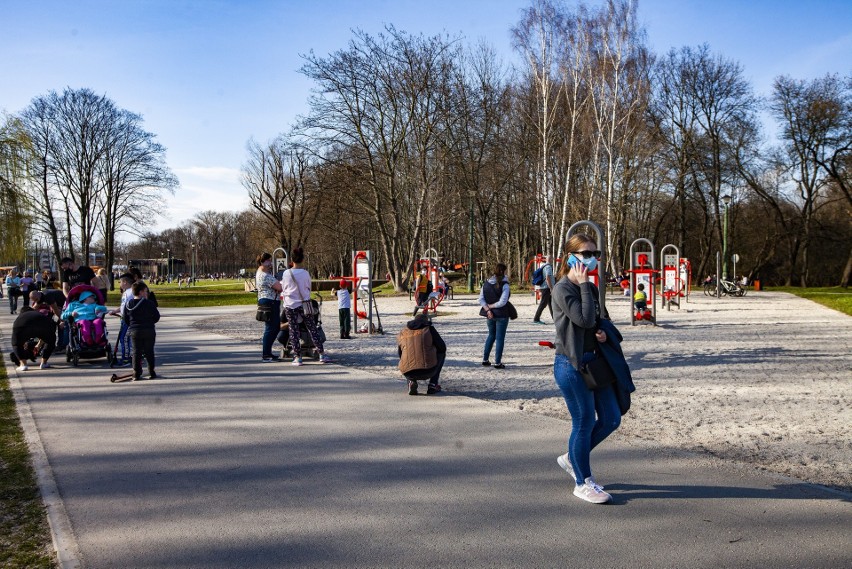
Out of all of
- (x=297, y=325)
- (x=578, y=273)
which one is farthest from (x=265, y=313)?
(x=578, y=273)

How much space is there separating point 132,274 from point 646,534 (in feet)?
33.7

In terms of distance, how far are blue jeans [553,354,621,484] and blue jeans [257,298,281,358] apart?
8.24m

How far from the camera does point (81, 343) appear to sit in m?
12.4

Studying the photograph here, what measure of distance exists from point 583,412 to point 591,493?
0.53 meters

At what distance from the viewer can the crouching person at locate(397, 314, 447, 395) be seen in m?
9.11

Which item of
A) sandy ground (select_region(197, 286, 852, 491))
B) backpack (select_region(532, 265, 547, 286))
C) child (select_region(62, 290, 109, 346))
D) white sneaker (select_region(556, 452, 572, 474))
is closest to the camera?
white sneaker (select_region(556, 452, 572, 474))

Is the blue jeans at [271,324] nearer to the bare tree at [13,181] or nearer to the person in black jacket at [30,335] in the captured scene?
the person in black jacket at [30,335]

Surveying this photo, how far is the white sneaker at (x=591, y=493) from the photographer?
4879 millimetres

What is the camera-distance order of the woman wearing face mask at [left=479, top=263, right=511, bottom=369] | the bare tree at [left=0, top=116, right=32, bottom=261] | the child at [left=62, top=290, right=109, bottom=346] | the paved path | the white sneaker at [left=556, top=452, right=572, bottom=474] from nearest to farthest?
the paved path → the white sneaker at [left=556, top=452, right=572, bottom=474] → the woman wearing face mask at [left=479, top=263, right=511, bottom=369] → the child at [left=62, top=290, right=109, bottom=346] → the bare tree at [left=0, top=116, right=32, bottom=261]

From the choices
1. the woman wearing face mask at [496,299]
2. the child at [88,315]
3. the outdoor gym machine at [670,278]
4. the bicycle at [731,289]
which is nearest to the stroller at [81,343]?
the child at [88,315]

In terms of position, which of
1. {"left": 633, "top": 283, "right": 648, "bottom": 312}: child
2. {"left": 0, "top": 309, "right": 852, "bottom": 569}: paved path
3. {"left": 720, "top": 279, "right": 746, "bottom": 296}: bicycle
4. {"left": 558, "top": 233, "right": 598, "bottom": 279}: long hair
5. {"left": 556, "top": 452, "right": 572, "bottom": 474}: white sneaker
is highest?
{"left": 558, "top": 233, "right": 598, "bottom": 279}: long hair

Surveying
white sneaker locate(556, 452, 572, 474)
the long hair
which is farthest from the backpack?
the long hair

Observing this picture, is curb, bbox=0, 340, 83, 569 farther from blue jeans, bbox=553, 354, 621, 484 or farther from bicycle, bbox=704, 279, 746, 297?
bicycle, bbox=704, 279, 746, 297

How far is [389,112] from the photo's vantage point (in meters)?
40.0
